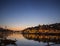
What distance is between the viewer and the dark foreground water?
14.8 feet

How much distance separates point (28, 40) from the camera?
15.3ft

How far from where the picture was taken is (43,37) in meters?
4.62

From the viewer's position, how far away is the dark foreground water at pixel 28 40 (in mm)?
4516

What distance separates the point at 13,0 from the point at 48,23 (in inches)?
46.5

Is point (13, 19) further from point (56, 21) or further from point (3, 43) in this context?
point (56, 21)

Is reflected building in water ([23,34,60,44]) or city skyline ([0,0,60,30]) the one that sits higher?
city skyline ([0,0,60,30])

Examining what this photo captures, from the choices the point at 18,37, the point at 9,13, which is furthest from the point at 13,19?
the point at 18,37

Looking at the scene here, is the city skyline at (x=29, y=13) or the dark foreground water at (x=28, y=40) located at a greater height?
the city skyline at (x=29, y=13)

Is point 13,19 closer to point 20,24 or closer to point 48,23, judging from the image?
point 20,24

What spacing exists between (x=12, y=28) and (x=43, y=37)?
937mm

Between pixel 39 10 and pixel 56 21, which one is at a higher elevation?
pixel 39 10

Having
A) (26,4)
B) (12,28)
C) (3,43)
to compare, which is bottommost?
(3,43)

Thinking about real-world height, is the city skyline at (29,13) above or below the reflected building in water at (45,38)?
above

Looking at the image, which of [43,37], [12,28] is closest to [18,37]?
[12,28]
